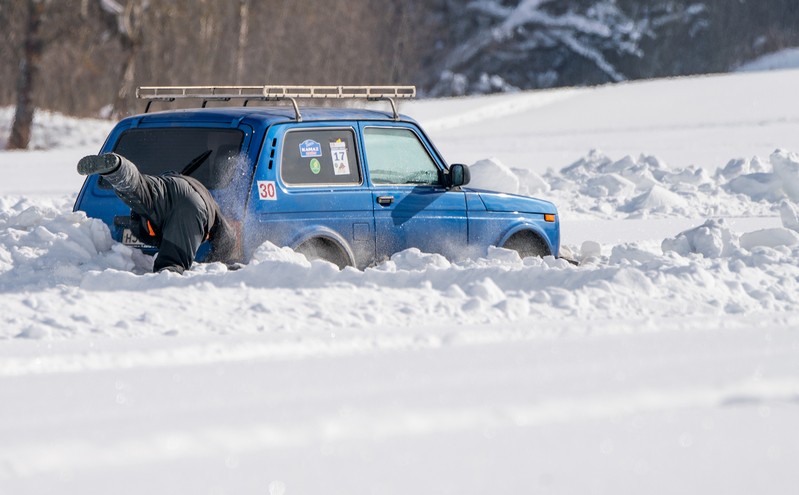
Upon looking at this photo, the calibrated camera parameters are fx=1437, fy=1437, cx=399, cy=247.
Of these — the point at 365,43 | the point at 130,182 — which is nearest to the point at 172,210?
the point at 130,182

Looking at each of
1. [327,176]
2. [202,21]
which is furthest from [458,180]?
[202,21]

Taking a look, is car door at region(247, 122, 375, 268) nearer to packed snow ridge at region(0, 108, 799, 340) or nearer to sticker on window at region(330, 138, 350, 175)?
sticker on window at region(330, 138, 350, 175)

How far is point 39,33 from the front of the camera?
103 ft

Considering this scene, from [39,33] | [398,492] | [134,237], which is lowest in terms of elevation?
[398,492]

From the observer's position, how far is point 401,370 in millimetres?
7191

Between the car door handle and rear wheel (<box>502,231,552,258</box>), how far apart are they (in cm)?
133

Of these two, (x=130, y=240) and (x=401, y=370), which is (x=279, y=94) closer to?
(x=130, y=240)

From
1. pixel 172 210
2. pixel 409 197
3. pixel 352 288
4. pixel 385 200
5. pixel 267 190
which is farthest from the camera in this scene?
pixel 409 197

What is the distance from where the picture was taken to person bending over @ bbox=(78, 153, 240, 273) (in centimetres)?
854

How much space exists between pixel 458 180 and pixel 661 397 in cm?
362

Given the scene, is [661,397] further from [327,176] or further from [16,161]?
[16,161]

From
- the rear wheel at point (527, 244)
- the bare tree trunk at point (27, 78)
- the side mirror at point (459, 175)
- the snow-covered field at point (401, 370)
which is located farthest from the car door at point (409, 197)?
the bare tree trunk at point (27, 78)

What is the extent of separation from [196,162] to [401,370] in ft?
8.79

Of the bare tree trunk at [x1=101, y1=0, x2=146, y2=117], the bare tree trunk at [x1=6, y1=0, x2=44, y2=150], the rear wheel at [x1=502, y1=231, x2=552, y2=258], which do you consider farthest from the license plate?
the bare tree trunk at [x1=101, y1=0, x2=146, y2=117]
